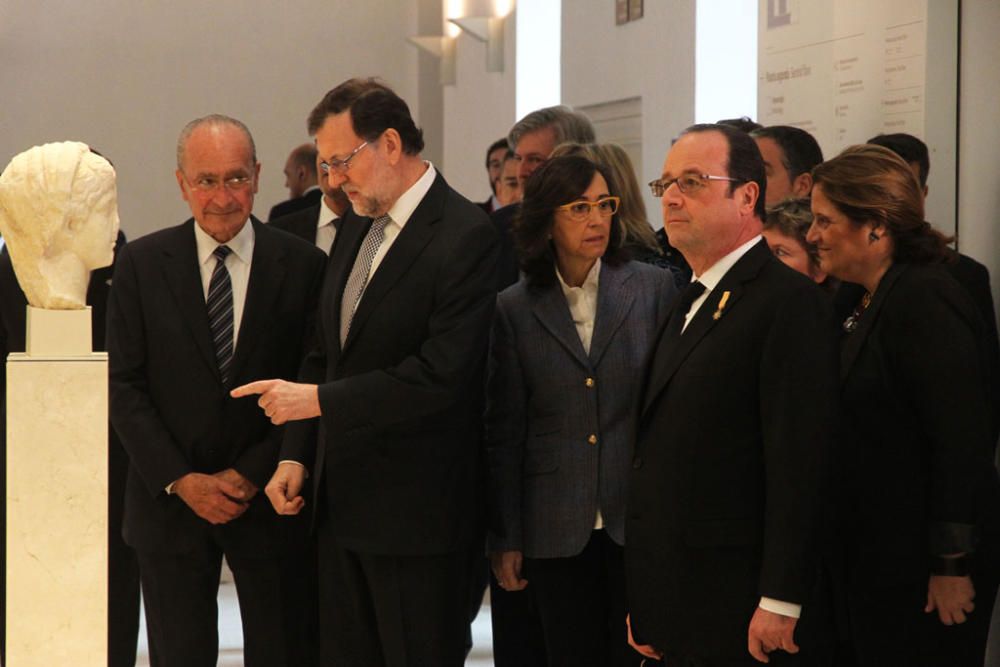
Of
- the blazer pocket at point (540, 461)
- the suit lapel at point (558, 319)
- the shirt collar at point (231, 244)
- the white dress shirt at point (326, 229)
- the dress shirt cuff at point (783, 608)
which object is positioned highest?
the white dress shirt at point (326, 229)

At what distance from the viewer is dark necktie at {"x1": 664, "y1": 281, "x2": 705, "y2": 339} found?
3.26m

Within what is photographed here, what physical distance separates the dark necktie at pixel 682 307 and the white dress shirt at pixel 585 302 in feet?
1.83

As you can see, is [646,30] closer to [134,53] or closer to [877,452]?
[877,452]

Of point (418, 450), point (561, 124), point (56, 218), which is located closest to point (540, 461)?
point (418, 450)

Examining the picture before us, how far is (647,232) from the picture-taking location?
4.14 metres

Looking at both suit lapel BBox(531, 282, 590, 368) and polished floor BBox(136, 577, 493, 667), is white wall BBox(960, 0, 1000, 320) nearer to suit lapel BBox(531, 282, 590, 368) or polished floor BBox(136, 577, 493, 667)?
suit lapel BBox(531, 282, 590, 368)

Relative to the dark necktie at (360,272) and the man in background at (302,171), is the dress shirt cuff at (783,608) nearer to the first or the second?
the dark necktie at (360,272)

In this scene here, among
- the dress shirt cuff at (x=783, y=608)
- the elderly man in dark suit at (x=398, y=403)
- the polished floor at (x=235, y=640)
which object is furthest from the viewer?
the polished floor at (x=235, y=640)

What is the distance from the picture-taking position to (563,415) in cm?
377

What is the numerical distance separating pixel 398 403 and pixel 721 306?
860 mm

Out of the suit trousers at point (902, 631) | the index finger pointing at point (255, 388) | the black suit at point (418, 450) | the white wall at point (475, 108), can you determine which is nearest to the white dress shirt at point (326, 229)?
the black suit at point (418, 450)

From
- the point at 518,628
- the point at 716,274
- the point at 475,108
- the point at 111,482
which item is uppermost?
the point at 475,108

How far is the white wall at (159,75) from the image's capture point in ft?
38.7

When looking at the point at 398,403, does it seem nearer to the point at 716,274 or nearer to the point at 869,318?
the point at 716,274
